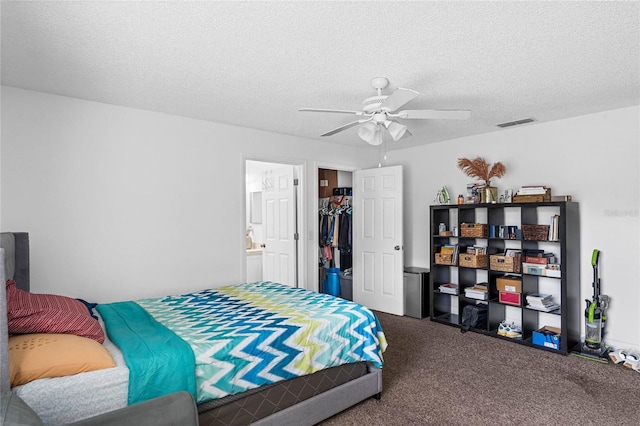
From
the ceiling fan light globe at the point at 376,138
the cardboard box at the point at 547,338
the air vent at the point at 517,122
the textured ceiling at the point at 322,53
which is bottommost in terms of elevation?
the cardboard box at the point at 547,338

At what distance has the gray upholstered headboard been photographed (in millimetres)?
1489

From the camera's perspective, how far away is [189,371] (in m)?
1.97

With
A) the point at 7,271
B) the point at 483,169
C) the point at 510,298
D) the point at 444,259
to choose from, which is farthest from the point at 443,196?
the point at 7,271

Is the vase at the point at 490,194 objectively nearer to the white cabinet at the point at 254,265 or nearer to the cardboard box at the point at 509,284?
the cardboard box at the point at 509,284

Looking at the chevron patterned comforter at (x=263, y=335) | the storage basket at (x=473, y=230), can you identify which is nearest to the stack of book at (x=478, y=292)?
the storage basket at (x=473, y=230)

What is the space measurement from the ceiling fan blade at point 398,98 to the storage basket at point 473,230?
7.57 feet

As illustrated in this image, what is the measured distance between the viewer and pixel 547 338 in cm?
372

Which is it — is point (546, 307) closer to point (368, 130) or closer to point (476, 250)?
point (476, 250)

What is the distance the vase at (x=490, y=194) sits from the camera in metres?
4.32

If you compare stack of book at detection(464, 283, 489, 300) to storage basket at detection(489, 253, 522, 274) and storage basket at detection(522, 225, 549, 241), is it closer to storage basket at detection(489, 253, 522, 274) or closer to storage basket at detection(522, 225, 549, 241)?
storage basket at detection(489, 253, 522, 274)

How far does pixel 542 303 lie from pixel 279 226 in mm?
3217

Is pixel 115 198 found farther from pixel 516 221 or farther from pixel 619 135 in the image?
pixel 619 135

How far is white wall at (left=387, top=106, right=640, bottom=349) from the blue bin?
2601 mm

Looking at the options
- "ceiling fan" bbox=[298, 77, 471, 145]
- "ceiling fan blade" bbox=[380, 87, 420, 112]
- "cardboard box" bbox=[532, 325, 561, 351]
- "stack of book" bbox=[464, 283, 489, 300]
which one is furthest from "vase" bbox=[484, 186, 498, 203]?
"ceiling fan blade" bbox=[380, 87, 420, 112]
